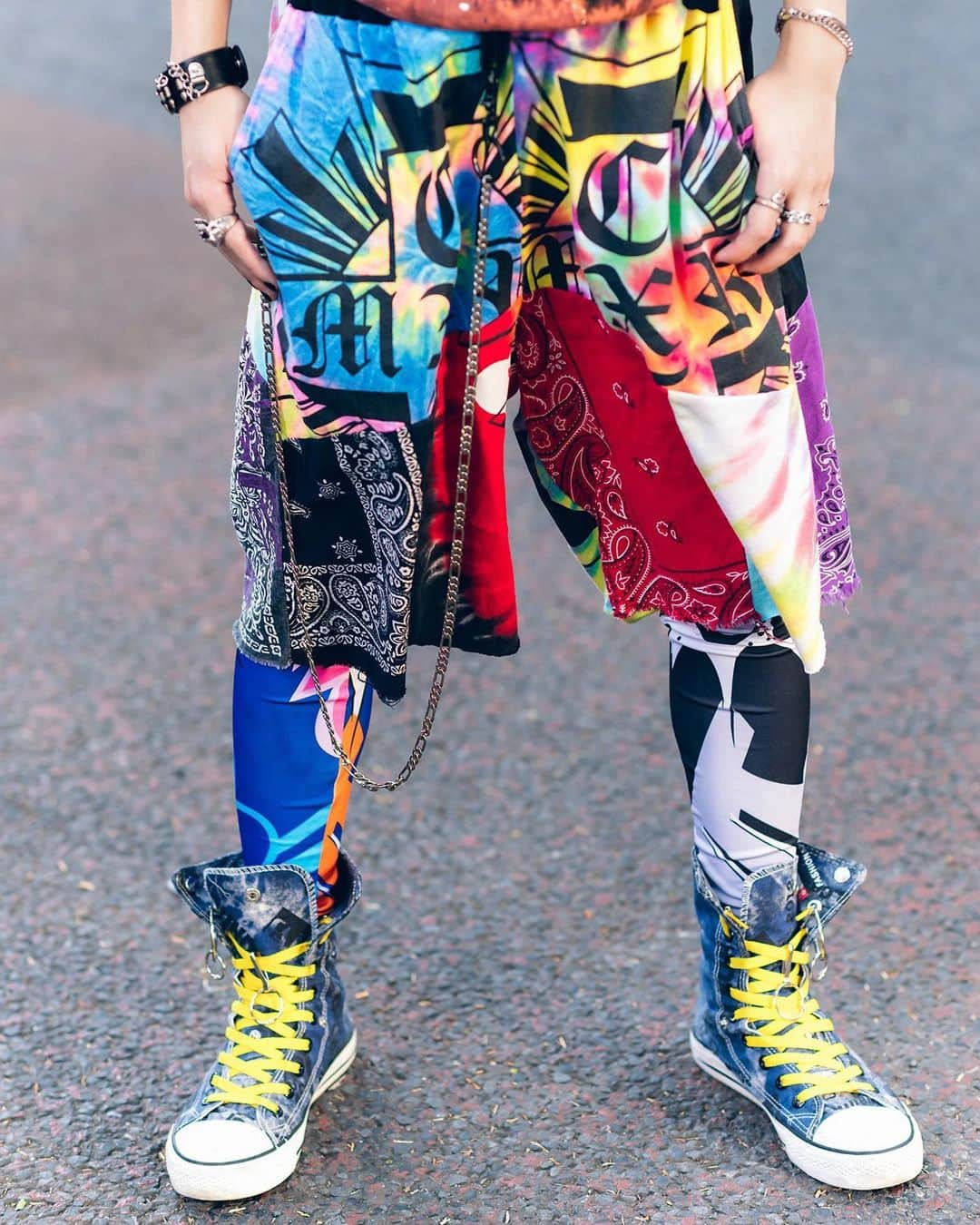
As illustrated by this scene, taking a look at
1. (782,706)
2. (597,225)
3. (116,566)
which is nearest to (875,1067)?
(782,706)

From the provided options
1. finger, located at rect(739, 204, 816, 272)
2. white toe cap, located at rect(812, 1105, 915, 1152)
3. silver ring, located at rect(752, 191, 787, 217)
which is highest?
silver ring, located at rect(752, 191, 787, 217)

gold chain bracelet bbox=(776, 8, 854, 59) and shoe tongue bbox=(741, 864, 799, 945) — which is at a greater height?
gold chain bracelet bbox=(776, 8, 854, 59)

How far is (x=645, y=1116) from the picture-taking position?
179cm

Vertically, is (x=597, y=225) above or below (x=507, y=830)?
above

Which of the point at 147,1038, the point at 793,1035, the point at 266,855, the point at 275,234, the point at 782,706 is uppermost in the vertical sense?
the point at 275,234

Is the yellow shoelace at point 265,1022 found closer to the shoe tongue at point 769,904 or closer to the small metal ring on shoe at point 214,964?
the small metal ring on shoe at point 214,964

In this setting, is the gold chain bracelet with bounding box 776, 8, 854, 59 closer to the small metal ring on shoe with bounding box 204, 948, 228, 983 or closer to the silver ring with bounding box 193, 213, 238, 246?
the silver ring with bounding box 193, 213, 238, 246

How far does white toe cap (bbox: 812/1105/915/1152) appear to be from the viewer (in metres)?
1.66

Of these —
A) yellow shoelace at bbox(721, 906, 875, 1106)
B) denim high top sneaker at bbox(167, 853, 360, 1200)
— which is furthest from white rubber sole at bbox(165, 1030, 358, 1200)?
yellow shoelace at bbox(721, 906, 875, 1106)

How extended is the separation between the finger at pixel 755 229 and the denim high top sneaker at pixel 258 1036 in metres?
0.76

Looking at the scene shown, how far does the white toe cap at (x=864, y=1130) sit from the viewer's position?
5.43ft

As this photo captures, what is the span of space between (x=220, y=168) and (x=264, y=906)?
2.43ft

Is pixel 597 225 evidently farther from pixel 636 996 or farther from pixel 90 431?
pixel 90 431

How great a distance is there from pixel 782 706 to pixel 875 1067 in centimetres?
48
